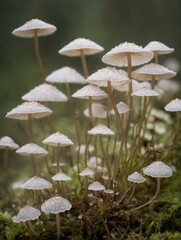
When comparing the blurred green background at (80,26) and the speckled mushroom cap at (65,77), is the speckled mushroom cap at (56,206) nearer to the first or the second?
the speckled mushroom cap at (65,77)

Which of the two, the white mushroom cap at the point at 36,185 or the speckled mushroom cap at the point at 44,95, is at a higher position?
the speckled mushroom cap at the point at 44,95

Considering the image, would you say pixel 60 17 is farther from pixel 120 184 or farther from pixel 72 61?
pixel 120 184

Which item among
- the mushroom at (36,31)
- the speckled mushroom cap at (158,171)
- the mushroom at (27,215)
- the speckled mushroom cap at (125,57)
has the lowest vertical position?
the mushroom at (27,215)

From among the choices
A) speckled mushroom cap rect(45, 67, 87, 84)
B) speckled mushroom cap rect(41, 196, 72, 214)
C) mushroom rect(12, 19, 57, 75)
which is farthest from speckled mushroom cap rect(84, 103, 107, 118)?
speckled mushroom cap rect(41, 196, 72, 214)

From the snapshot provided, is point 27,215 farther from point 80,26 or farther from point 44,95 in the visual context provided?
point 80,26

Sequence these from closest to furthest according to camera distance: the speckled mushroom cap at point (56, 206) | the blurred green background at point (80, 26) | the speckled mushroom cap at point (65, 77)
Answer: the speckled mushroom cap at point (56, 206), the speckled mushroom cap at point (65, 77), the blurred green background at point (80, 26)

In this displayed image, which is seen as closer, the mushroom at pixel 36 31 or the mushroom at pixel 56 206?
the mushroom at pixel 56 206

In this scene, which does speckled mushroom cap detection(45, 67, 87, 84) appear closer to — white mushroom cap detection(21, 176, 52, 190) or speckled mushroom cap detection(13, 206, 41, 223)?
white mushroom cap detection(21, 176, 52, 190)

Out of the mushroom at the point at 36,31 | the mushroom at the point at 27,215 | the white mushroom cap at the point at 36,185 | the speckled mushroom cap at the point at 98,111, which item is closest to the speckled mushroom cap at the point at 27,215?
the mushroom at the point at 27,215

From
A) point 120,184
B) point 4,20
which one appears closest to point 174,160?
point 120,184

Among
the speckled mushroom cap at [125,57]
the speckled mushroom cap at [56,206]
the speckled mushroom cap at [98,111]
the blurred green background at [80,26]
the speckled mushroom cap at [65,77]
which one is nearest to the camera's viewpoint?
the speckled mushroom cap at [56,206]
